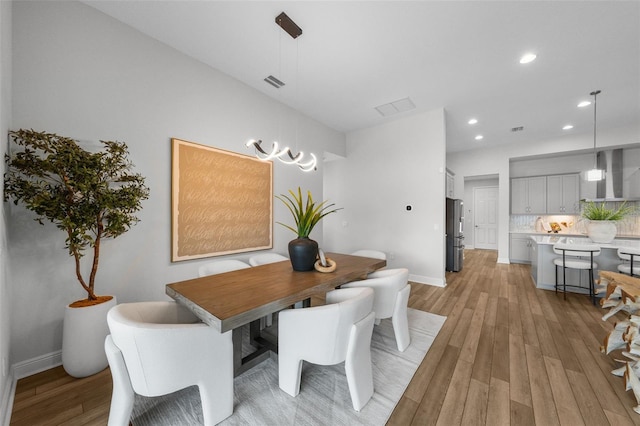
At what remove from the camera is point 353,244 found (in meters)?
5.32

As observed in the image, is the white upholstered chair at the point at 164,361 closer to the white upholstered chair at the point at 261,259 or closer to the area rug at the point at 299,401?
the area rug at the point at 299,401

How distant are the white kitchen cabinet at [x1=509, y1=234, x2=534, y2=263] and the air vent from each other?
6.76m

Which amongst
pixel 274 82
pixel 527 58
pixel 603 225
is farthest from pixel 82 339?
pixel 603 225

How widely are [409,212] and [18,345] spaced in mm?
5057

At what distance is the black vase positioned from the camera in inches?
87.1

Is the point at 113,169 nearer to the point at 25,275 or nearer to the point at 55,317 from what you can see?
the point at 25,275

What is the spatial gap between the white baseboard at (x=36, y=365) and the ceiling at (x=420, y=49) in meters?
3.13

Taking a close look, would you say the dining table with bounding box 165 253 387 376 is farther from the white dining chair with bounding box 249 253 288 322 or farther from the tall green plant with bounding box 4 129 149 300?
the tall green plant with bounding box 4 129 149 300

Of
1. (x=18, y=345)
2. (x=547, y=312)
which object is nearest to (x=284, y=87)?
(x=18, y=345)

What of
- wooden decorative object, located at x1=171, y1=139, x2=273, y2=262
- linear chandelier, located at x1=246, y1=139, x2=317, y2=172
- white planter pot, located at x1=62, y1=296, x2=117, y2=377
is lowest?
→ white planter pot, located at x1=62, y1=296, x2=117, y2=377

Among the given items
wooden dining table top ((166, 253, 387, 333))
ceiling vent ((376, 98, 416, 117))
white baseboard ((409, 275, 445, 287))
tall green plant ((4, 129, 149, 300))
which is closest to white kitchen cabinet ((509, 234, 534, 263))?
white baseboard ((409, 275, 445, 287))

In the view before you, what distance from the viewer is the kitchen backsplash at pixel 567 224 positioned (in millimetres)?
5043

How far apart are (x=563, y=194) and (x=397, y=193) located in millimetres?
4573

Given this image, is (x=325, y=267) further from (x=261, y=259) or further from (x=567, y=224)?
(x=567, y=224)
